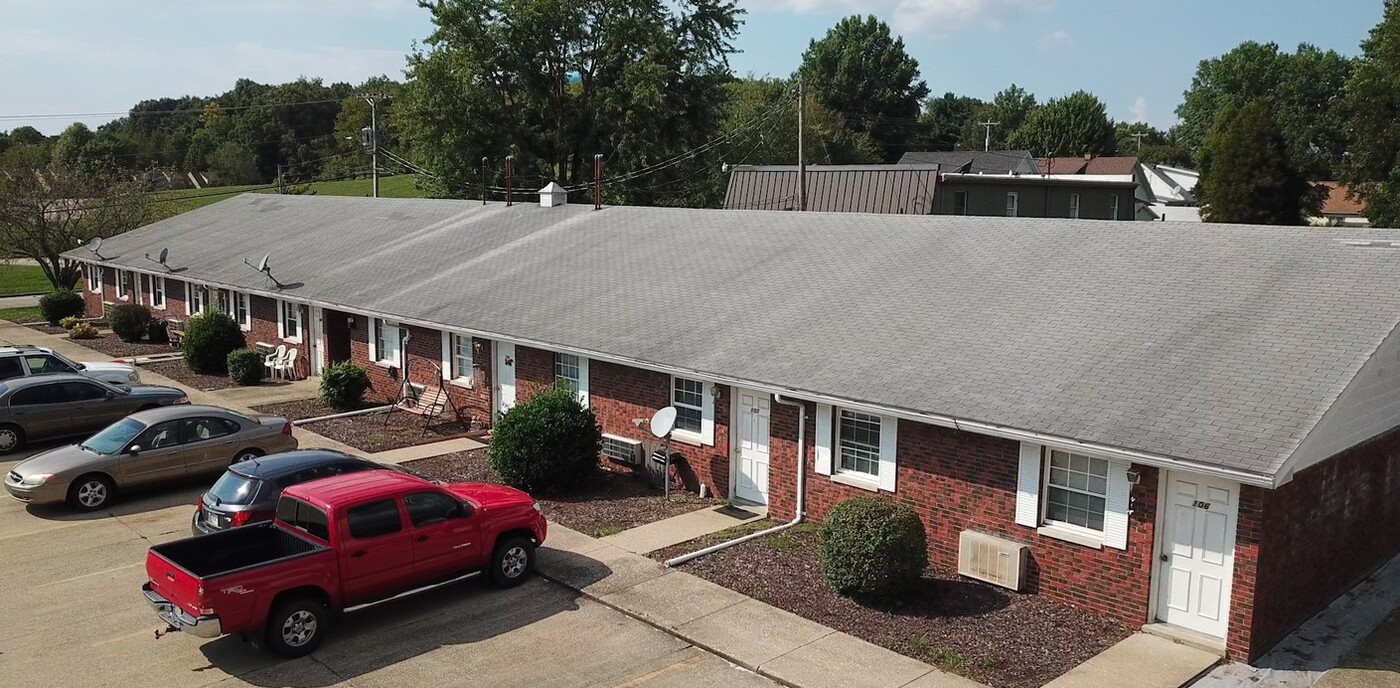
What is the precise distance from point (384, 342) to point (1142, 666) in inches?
764

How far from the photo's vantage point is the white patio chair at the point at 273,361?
28.9 meters

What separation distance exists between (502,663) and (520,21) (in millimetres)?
46061

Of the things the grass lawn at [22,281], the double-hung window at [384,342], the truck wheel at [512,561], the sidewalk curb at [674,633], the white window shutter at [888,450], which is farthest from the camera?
the grass lawn at [22,281]

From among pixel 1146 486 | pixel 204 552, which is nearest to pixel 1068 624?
pixel 1146 486

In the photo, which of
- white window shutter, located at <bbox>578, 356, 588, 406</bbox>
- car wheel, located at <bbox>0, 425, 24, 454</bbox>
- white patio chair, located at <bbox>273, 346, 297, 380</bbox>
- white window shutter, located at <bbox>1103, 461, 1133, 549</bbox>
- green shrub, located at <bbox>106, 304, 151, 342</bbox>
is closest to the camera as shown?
white window shutter, located at <bbox>1103, 461, 1133, 549</bbox>

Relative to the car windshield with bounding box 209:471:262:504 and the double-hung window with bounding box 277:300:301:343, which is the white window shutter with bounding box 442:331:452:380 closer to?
the double-hung window with bounding box 277:300:301:343

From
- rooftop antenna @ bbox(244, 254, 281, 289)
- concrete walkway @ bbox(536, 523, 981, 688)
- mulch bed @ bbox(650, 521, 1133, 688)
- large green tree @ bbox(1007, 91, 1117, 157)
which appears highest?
large green tree @ bbox(1007, 91, 1117, 157)

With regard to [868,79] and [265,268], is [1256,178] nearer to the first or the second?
[265,268]

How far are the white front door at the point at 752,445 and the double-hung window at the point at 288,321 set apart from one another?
16676 mm

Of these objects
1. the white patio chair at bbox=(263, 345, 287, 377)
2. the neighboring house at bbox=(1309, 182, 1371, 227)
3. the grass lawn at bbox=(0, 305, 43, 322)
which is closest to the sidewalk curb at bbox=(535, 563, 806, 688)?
the white patio chair at bbox=(263, 345, 287, 377)

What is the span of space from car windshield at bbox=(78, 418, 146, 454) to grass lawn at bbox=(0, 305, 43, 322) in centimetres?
2937

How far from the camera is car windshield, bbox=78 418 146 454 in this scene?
1733cm

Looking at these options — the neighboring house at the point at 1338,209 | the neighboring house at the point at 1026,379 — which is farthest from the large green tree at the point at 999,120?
the neighboring house at the point at 1026,379

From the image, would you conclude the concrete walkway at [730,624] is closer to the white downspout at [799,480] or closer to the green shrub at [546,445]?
the white downspout at [799,480]
